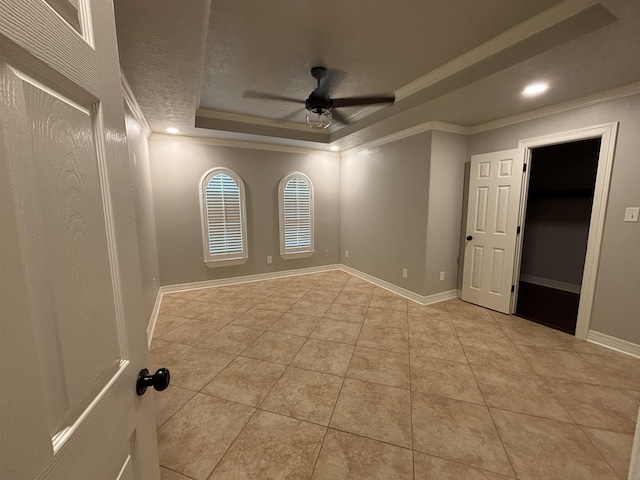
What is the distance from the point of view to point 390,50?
7.09 feet

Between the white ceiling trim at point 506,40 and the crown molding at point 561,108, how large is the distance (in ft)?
3.93

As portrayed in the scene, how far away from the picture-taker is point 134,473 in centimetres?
65

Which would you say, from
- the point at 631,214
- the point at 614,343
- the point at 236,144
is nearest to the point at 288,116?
the point at 236,144

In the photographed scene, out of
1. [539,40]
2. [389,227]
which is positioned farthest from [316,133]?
[539,40]

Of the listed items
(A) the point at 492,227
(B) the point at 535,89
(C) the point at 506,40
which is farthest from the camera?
(A) the point at 492,227

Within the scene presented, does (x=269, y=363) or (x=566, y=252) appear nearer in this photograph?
(x=269, y=363)

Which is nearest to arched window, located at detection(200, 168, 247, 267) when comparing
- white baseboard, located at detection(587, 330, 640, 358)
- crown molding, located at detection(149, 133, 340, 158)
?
crown molding, located at detection(149, 133, 340, 158)

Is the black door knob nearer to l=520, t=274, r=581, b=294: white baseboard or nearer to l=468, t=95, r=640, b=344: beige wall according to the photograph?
l=468, t=95, r=640, b=344: beige wall

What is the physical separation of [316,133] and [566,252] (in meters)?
4.49

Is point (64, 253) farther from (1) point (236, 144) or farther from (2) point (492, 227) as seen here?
(1) point (236, 144)

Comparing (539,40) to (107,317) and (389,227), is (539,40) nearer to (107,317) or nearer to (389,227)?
(389,227)

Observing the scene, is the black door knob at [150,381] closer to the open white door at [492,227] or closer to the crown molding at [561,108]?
the open white door at [492,227]

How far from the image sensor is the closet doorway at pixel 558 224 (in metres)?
3.85

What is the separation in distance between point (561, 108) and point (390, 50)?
195 centimetres
